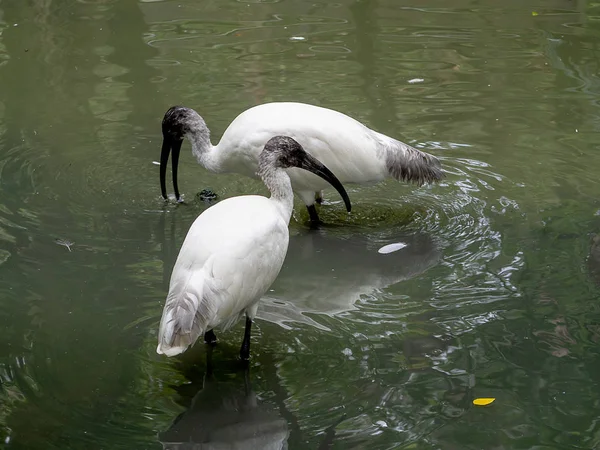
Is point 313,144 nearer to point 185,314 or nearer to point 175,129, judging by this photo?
point 175,129

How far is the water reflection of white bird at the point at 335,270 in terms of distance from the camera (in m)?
5.08

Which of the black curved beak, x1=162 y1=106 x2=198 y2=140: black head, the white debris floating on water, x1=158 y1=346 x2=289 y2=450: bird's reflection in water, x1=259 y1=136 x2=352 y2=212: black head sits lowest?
the white debris floating on water

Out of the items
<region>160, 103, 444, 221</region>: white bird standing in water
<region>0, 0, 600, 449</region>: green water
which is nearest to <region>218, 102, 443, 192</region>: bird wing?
<region>160, 103, 444, 221</region>: white bird standing in water

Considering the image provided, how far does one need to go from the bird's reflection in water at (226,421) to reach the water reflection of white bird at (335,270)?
2.18ft

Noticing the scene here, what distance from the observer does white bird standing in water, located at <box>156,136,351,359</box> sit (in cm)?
397

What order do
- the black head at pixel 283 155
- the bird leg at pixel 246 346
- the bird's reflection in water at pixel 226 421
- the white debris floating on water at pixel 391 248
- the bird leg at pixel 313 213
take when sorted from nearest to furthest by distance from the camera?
the bird's reflection in water at pixel 226 421 → the bird leg at pixel 246 346 → the black head at pixel 283 155 → the white debris floating on water at pixel 391 248 → the bird leg at pixel 313 213

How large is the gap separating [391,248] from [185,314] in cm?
214

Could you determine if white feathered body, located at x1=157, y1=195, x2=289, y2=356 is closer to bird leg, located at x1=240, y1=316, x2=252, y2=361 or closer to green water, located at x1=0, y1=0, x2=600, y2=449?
bird leg, located at x1=240, y1=316, x2=252, y2=361

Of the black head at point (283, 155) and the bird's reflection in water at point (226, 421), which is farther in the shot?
the black head at point (283, 155)

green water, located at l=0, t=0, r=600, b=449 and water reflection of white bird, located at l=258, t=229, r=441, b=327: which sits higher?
green water, located at l=0, t=0, r=600, b=449

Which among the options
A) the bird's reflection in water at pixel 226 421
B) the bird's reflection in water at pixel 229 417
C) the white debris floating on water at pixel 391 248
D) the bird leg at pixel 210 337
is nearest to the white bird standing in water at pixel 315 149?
the white debris floating on water at pixel 391 248

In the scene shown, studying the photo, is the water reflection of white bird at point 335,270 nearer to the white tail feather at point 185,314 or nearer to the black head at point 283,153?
the black head at point 283,153

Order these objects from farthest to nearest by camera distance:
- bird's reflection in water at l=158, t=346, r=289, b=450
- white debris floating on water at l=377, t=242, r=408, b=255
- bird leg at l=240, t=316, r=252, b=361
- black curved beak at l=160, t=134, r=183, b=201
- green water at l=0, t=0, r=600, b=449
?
black curved beak at l=160, t=134, r=183, b=201
white debris floating on water at l=377, t=242, r=408, b=255
bird leg at l=240, t=316, r=252, b=361
green water at l=0, t=0, r=600, b=449
bird's reflection in water at l=158, t=346, r=289, b=450

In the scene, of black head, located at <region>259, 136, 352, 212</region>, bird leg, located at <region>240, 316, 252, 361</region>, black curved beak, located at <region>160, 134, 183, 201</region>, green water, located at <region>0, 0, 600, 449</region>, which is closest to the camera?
green water, located at <region>0, 0, 600, 449</region>
